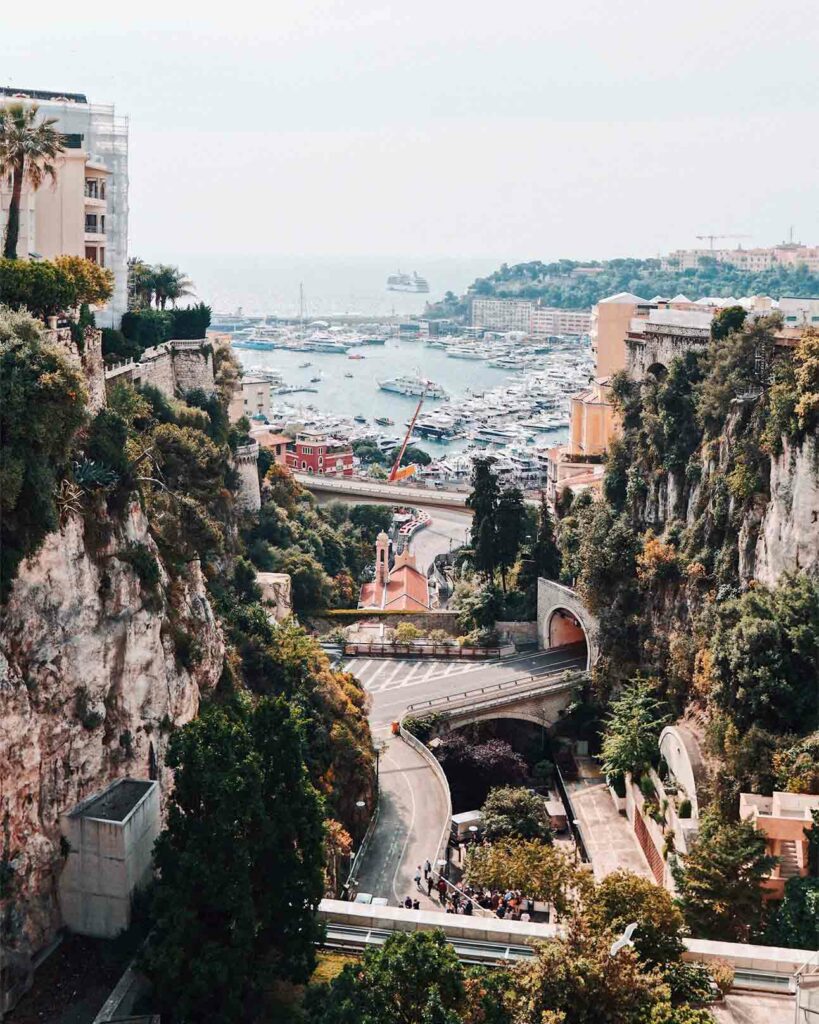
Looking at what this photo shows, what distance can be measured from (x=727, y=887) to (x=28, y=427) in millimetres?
15011

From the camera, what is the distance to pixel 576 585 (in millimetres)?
40844

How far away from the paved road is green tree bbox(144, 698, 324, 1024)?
9128 millimetres

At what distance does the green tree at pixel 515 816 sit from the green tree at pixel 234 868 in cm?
1297

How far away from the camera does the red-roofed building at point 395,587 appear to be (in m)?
50.7

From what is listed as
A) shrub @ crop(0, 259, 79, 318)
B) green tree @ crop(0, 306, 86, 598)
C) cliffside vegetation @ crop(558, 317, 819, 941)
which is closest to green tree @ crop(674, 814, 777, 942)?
cliffside vegetation @ crop(558, 317, 819, 941)

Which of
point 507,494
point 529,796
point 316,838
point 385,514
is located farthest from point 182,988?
point 385,514

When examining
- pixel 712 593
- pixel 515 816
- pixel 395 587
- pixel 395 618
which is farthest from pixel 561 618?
pixel 515 816

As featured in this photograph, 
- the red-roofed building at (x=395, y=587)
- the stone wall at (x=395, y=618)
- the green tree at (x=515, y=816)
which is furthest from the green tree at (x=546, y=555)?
the green tree at (x=515, y=816)

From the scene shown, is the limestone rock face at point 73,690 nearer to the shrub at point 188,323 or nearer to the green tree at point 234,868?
the green tree at point 234,868

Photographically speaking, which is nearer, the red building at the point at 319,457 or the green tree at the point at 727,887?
the green tree at the point at 727,887

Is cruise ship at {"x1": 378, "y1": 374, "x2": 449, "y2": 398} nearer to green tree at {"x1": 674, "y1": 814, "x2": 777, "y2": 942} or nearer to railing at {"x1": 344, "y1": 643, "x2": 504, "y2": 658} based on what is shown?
railing at {"x1": 344, "y1": 643, "x2": 504, "y2": 658}

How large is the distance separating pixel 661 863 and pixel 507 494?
16387mm

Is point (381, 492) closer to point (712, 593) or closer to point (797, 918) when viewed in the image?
point (712, 593)

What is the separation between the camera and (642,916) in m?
17.0
